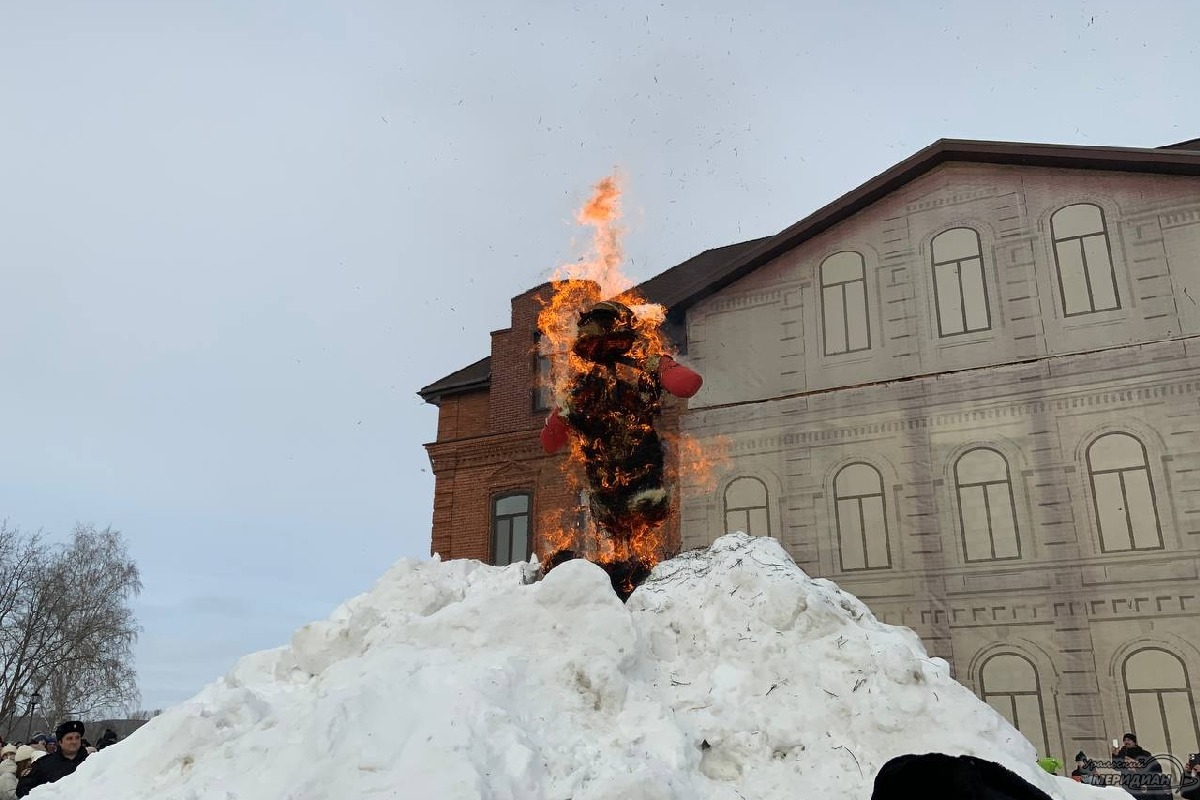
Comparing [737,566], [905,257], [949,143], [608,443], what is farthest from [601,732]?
[949,143]

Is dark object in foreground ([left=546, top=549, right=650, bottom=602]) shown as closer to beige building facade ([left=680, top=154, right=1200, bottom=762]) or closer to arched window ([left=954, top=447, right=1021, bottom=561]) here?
beige building facade ([left=680, top=154, right=1200, bottom=762])

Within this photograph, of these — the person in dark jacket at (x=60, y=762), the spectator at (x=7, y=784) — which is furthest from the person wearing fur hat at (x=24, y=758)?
the person in dark jacket at (x=60, y=762)

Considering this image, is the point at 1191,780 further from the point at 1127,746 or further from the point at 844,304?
the point at 844,304

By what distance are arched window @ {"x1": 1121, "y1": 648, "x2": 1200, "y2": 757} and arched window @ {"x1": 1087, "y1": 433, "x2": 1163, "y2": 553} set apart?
164cm

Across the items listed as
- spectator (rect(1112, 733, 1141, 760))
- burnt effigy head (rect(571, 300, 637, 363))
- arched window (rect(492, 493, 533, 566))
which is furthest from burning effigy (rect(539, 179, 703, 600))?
Result: arched window (rect(492, 493, 533, 566))

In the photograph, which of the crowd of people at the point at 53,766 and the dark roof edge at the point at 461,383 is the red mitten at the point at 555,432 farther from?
the dark roof edge at the point at 461,383

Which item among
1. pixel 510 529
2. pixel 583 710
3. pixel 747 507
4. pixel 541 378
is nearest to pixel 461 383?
pixel 541 378

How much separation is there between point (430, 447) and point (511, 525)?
298 centimetres

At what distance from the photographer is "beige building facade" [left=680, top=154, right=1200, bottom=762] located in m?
13.6

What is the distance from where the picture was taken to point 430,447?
835 inches

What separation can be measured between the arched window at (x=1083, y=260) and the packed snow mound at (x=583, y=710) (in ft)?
28.7

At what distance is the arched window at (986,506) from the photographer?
1465 cm

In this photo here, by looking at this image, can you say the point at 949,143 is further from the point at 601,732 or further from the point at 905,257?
the point at 601,732

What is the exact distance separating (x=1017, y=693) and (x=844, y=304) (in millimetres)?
7317
